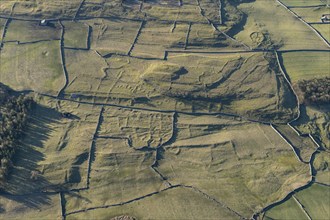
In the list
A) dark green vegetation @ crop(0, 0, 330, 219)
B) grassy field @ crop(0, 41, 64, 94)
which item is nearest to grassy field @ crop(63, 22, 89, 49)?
dark green vegetation @ crop(0, 0, 330, 219)

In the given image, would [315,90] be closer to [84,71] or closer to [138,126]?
[138,126]

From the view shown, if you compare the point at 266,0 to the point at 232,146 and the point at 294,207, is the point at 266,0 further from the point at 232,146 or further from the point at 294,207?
the point at 294,207

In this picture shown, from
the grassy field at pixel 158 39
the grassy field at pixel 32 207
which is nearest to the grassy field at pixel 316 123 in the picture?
Answer: the grassy field at pixel 158 39

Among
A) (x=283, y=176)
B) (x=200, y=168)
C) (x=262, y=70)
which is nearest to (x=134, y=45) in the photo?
(x=262, y=70)

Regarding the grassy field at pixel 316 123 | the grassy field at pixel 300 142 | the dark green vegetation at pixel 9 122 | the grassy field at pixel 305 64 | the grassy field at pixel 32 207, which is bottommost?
the grassy field at pixel 32 207

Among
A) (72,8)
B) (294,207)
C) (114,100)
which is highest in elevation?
(72,8)

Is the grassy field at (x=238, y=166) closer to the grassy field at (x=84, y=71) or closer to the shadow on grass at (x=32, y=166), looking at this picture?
the shadow on grass at (x=32, y=166)
